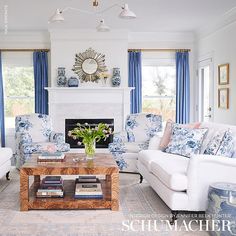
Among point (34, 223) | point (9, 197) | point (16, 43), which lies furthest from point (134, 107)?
point (34, 223)

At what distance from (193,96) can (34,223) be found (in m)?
5.77

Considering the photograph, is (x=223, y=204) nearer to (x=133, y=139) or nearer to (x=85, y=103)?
(x=133, y=139)

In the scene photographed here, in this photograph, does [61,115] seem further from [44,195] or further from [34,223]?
[34,223]

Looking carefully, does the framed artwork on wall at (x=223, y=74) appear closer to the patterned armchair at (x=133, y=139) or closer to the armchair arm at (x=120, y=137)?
the patterned armchair at (x=133, y=139)

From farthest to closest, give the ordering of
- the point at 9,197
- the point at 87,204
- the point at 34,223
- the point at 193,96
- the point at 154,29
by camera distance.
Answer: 1. the point at 193,96
2. the point at 154,29
3. the point at 9,197
4. the point at 87,204
5. the point at 34,223

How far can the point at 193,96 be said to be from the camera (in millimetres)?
8594

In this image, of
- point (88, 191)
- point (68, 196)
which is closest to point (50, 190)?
point (68, 196)

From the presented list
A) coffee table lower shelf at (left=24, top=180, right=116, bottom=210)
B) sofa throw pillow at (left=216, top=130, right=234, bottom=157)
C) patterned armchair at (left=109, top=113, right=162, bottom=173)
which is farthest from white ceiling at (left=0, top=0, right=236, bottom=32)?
coffee table lower shelf at (left=24, top=180, right=116, bottom=210)

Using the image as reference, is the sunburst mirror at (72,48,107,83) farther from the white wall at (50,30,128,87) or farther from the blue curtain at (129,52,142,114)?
the blue curtain at (129,52,142,114)

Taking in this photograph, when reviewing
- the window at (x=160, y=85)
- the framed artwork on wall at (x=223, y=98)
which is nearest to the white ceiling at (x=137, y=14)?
the window at (x=160, y=85)

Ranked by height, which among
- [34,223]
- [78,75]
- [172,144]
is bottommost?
[34,223]

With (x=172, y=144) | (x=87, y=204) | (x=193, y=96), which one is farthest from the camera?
(x=193, y=96)

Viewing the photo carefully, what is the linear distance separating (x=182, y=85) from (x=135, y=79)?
3.40 ft

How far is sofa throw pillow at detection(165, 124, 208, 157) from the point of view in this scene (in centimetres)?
460
